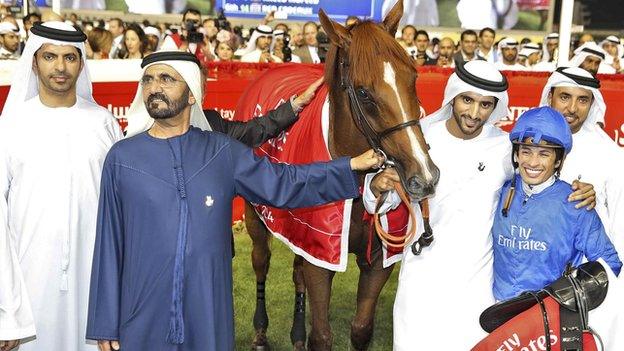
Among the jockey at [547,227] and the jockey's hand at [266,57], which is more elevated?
the jockey's hand at [266,57]

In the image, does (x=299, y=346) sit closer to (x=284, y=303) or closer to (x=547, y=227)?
(x=284, y=303)

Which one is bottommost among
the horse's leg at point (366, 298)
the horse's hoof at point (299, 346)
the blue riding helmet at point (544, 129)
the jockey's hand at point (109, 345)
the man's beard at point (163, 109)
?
the horse's hoof at point (299, 346)

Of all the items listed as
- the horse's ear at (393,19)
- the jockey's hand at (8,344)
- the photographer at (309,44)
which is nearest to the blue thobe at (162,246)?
the jockey's hand at (8,344)

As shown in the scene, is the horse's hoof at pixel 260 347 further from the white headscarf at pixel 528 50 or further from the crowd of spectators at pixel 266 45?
the white headscarf at pixel 528 50

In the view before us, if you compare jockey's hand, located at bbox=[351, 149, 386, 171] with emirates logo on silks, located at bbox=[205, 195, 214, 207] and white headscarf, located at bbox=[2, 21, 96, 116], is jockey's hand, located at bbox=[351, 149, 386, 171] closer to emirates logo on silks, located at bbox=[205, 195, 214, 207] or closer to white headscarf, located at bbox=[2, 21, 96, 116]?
emirates logo on silks, located at bbox=[205, 195, 214, 207]

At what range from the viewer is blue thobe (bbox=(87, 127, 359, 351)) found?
10.7 ft

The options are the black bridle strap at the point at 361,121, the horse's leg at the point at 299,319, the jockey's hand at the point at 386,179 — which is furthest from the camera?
the horse's leg at the point at 299,319

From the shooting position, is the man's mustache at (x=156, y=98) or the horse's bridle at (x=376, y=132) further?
the horse's bridle at (x=376, y=132)

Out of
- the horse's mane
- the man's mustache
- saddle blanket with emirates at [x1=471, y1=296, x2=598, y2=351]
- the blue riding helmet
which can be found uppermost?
the horse's mane

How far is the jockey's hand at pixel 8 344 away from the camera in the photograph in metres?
3.56

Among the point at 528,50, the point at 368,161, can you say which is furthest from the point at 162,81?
the point at 528,50

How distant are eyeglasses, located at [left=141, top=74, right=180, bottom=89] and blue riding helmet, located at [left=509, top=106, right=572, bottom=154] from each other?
58.6 inches

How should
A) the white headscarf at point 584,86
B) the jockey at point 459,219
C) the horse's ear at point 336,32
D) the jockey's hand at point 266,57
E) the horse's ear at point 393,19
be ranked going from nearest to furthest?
1. the jockey at point 459,219
2. the horse's ear at point 336,32
3. the horse's ear at point 393,19
4. the white headscarf at point 584,86
5. the jockey's hand at point 266,57

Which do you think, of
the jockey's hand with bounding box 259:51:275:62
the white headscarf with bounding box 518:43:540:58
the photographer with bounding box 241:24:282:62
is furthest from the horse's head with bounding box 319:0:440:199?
the white headscarf with bounding box 518:43:540:58
